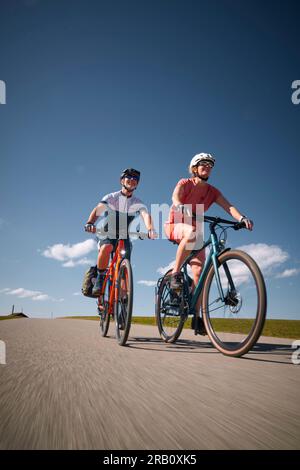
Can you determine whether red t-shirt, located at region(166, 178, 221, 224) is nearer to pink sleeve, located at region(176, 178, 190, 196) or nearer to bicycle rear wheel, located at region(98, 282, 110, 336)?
pink sleeve, located at region(176, 178, 190, 196)

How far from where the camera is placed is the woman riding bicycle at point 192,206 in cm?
422

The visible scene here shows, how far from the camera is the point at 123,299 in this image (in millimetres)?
4430

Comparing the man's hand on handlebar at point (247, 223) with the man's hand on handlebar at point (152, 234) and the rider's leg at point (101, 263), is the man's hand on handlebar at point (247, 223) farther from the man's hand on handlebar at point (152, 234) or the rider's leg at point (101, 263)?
the rider's leg at point (101, 263)

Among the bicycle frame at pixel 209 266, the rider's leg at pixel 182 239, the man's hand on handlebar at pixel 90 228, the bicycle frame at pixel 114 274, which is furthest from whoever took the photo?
the man's hand on handlebar at pixel 90 228

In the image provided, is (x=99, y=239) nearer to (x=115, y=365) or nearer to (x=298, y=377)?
(x=115, y=365)

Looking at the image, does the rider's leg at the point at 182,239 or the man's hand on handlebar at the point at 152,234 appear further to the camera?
the man's hand on handlebar at the point at 152,234

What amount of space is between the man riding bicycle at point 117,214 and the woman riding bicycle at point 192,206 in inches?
29.6

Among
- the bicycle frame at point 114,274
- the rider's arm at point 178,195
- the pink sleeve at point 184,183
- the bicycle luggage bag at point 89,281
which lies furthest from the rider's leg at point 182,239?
the bicycle luggage bag at point 89,281

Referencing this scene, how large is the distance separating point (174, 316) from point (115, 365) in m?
2.36

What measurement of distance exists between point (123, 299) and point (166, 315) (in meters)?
0.95

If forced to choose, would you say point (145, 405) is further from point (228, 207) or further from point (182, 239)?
point (228, 207)

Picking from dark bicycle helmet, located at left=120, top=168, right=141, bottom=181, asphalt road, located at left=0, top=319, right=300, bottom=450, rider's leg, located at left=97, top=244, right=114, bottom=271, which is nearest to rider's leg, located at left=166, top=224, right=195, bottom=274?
rider's leg, located at left=97, top=244, right=114, bottom=271

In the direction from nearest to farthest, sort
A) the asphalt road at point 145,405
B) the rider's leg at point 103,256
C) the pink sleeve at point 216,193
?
1. the asphalt road at point 145,405
2. the pink sleeve at point 216,193
3. the rider's leg at point 103,256
